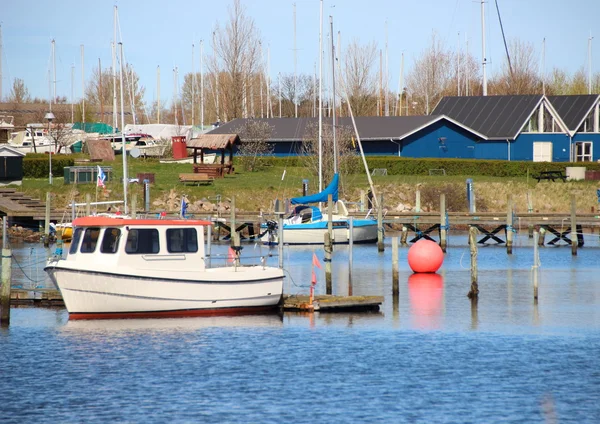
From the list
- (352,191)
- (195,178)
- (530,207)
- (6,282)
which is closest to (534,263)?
(6,282)

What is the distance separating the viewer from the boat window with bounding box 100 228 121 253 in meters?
29.9

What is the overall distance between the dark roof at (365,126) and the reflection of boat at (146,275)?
159 ft

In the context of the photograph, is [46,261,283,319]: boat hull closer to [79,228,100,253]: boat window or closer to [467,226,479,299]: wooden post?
[79,228,100,253]: boat window

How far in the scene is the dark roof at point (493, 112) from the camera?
269 feet

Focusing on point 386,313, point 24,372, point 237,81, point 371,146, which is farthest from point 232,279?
point 237,81

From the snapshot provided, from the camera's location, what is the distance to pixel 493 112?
85.5 metres

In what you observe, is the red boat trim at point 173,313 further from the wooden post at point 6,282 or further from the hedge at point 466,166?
the hedge at point 466,166

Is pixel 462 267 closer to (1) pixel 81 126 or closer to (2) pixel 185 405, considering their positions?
(2) pixel 185 405

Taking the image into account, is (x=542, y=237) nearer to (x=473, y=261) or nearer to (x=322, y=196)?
(x=322, y=196)

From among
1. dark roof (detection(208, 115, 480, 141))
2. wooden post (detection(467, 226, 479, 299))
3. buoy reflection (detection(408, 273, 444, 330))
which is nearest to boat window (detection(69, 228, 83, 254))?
buoy reflection (detection(408, 273, 444, 330))

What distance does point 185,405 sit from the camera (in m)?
22.3

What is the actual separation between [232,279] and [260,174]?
44.1 meters

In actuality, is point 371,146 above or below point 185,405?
above

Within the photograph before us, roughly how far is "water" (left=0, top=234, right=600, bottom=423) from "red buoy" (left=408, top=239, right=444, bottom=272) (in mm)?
4471
